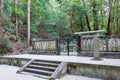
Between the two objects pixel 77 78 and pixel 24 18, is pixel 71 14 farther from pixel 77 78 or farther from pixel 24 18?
pixel 77 78

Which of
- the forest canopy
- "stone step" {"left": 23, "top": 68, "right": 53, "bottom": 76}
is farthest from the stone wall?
the forest canopy

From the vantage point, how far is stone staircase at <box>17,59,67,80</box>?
6298 mm

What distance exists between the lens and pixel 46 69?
7.01 metres

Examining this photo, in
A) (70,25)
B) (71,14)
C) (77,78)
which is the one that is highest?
(71,14)

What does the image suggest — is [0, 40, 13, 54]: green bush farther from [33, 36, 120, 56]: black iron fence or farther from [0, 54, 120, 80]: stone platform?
[0, 54, 120, 80]: stone platform

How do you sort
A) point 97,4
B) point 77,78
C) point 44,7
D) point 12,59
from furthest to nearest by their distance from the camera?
point 44,7, point 97,4, point 12,59, point 77,78

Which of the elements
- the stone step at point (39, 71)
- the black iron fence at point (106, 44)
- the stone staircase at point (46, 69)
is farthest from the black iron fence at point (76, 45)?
the stone step at point (39, 71)

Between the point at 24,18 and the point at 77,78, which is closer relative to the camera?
the point at 77,78

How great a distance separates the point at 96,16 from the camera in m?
17.5

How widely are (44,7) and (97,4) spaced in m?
6.42

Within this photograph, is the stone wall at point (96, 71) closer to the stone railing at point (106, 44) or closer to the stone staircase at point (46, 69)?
the stone staircase at point (46, 69)

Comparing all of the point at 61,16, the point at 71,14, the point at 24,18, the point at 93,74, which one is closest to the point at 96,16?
the point at 71,14

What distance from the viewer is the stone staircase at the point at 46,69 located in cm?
630

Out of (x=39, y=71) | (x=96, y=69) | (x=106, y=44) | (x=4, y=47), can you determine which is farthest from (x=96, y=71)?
(x=4, y=47)
